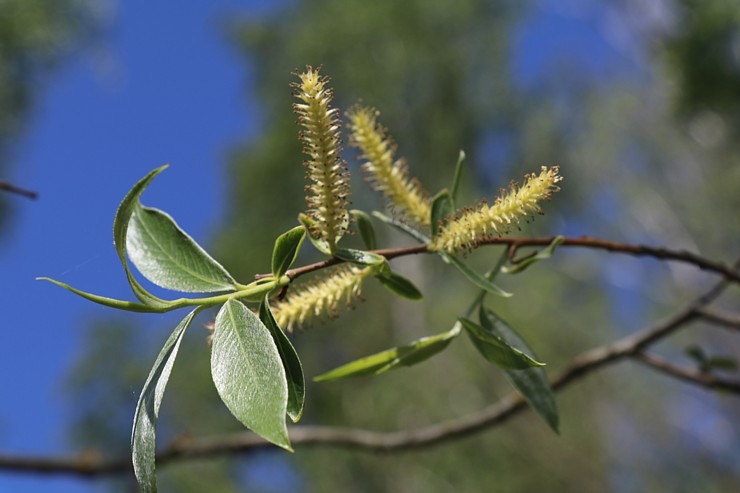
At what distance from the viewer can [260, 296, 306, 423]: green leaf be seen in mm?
350

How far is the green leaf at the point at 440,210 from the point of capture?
44 cm

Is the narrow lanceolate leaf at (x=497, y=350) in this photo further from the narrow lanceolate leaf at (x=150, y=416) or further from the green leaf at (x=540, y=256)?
the narrow lanceolate leaf at (x=150, y=416)

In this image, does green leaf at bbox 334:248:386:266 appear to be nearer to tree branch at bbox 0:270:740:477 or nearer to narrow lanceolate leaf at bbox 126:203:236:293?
narrow lanceolate leaf at bbox 126:203:236:293

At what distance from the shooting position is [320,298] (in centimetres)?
41

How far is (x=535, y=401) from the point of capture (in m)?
0.49

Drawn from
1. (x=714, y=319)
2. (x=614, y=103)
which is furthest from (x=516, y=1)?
(x=714, y=319)

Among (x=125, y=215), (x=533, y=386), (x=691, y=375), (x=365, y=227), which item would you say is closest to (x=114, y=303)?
(x=125, y=215)

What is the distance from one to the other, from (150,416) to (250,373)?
5 centimetres

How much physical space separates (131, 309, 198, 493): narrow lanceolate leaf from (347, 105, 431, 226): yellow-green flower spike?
182mm

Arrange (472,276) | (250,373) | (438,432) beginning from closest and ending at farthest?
(250,373), (472,276), (438,432)

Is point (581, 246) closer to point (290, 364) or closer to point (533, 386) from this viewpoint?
point (533, 386)

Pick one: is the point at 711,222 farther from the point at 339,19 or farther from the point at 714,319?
A: the point at 714,319

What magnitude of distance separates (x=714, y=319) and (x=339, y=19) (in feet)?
28.1

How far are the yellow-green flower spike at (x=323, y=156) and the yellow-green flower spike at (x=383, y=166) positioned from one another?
93mm
